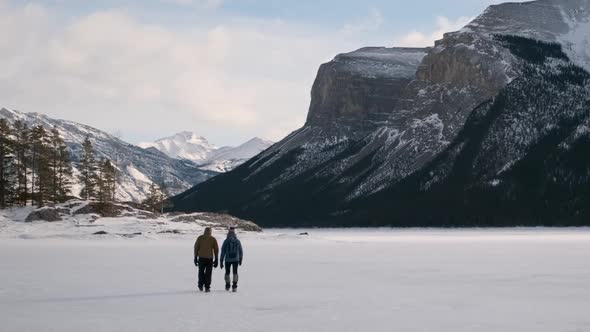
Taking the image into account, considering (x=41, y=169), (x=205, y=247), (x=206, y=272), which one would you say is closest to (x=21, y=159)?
(x=41, y=169)

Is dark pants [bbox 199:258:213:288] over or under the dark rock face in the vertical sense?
under

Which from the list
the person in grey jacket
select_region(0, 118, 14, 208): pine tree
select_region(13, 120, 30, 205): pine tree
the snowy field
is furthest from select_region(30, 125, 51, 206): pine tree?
the person in grey jacket

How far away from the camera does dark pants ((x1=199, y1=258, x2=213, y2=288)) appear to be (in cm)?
2381

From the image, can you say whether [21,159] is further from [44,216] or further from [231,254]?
[231,254]

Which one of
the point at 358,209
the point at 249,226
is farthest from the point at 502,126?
the point at 249,226

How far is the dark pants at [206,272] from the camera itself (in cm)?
2381

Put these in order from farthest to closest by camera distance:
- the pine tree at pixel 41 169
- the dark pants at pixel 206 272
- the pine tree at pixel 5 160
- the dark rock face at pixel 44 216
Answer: the pine tree at pixel 41 169 < the pine tree at pixel 5 160 < the dark rock face at pixel 44 216 < the dark pants at pixel 206 272

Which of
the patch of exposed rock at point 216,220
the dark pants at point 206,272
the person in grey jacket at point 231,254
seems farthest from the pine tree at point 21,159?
the person in grey jacket at point 231,254

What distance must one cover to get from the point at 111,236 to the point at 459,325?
175ft

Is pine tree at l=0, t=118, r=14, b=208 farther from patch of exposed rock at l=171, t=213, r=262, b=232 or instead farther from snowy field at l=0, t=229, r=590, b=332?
snowy field at l=0, t=229, r=590, b=332

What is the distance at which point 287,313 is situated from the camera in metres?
18.6

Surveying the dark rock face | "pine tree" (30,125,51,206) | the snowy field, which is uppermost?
"pine tree" (30,125,51,206)

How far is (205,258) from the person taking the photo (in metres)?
24.2

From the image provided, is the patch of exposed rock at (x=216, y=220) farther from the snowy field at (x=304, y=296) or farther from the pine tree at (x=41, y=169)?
the snowy field at (x=304, y=296)
